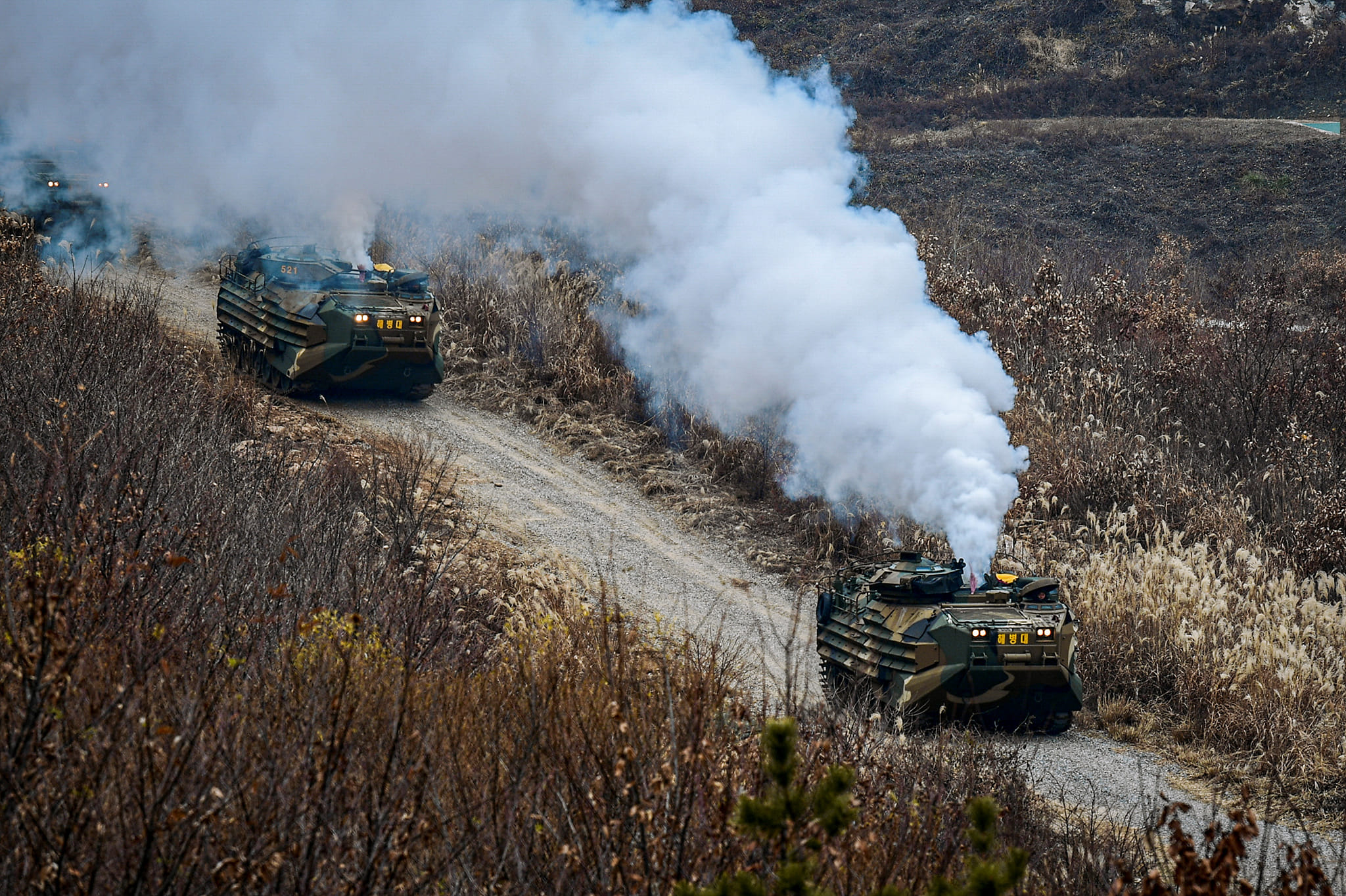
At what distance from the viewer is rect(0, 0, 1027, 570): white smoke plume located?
1566 centimetres

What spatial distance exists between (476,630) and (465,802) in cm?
718

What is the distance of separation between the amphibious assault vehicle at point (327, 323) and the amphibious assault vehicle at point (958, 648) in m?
9.93

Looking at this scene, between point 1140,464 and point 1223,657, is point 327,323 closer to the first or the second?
point 1140,464

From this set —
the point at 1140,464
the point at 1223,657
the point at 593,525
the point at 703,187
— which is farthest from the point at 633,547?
the point at 1223,657

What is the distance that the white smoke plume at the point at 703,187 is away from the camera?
15656 millimetres

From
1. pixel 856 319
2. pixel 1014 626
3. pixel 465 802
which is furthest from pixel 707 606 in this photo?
pixel 465 802

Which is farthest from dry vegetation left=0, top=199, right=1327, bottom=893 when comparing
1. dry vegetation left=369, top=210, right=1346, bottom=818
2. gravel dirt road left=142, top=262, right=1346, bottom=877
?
gravel dirt road left=142, top=262, right=1346, bottom=877

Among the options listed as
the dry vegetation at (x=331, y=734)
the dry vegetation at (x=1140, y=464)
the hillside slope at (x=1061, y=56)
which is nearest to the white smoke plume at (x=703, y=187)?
the dry vegetation at (x=1140, y=464)

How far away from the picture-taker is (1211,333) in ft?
82.3

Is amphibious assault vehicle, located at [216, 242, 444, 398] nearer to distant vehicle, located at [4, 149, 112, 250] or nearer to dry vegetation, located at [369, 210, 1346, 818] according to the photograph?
dry vegetation, located at [369, 210, 1346, 818]

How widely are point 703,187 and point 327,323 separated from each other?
652 cm

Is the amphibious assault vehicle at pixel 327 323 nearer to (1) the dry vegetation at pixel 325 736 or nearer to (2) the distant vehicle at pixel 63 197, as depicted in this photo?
(2) the distant vehicle at pixel 63 197

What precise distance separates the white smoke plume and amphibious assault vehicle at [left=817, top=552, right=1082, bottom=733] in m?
2.05

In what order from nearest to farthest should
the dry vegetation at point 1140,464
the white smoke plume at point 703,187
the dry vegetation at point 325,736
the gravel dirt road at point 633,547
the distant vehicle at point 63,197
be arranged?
1. the dry vegetation at point 325,736
2. the gravel dirt road at point 633,547
3. the dry vegetation at point 1140,464
4. the white smoke plume at point 703,187
5. the distant vehicle at point 63,197
